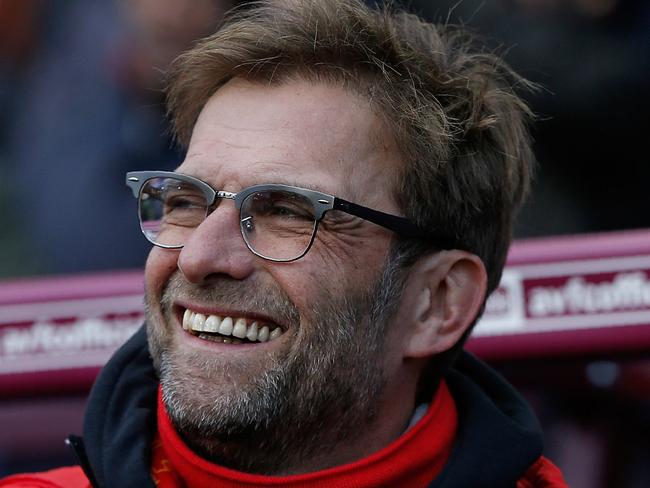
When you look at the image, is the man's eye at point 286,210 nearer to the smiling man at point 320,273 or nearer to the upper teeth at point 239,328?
the smiling man at point 320,273

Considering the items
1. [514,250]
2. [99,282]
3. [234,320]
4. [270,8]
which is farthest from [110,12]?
[234,320]

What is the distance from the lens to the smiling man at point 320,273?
2.33 metres

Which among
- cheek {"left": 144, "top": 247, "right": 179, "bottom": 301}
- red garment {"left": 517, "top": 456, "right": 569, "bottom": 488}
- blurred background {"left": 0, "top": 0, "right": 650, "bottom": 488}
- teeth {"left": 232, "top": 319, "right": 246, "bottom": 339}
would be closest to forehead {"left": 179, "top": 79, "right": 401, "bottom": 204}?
cheek {"left": 144, "top": 247, "right": 179, "bottom": 301}

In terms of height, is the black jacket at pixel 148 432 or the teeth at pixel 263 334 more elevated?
the teeth at pixel 263 334

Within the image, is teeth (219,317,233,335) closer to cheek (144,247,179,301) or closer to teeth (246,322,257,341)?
teeth (246,322,257,341)

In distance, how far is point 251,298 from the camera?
7.56 feet

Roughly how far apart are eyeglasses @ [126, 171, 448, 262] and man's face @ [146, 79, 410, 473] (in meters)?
0.02

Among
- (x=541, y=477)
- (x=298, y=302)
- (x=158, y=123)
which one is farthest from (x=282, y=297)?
(x=158, y=123)

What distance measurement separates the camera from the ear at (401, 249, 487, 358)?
2.56 m

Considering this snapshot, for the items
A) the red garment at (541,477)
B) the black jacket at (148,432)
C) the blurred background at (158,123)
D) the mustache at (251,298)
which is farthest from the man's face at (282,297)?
the blurred background at (158,123)

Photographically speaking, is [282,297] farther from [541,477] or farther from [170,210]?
[541,477]

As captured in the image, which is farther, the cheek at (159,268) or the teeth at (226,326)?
the cheek at (159,268)

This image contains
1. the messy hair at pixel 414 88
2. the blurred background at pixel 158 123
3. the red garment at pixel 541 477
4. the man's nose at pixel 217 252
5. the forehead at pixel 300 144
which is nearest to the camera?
the man's nose at pixel 217 252

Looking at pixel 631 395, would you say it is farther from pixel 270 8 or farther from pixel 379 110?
pixel 270 8
